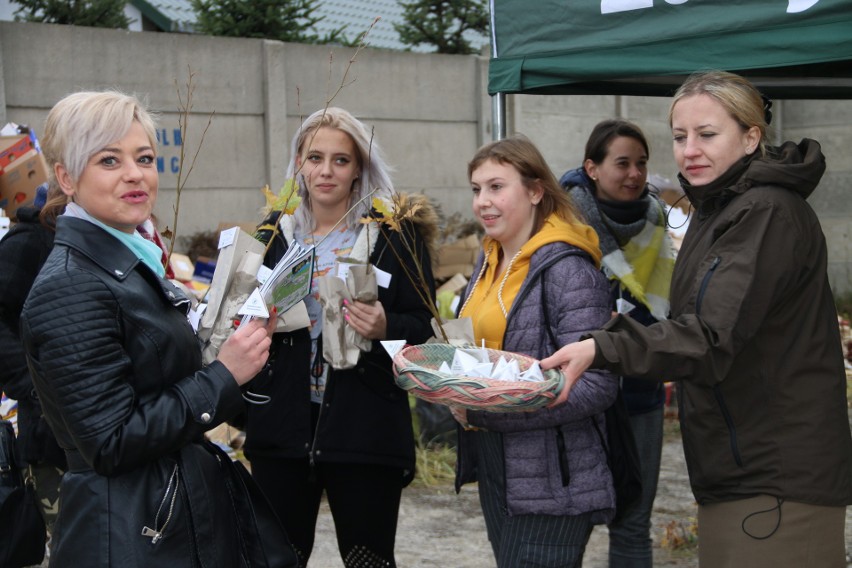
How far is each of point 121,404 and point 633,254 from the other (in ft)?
7.79

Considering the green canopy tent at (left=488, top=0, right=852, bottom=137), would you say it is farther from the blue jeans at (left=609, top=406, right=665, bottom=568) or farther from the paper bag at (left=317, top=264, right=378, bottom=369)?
the blue jeans at (left=609, top=406, right=665, bottom=568)

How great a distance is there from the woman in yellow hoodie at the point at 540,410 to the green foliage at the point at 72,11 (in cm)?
947

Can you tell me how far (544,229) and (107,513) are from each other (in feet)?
4.99

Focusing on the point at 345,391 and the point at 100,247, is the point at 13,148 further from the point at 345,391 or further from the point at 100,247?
the point at 100,247

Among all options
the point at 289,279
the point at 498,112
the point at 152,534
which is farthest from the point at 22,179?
the point at 152,534

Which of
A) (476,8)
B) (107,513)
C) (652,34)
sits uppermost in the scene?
(476,8)

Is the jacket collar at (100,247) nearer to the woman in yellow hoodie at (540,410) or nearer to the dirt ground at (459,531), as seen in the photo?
the woman in yellow hoodie at (540,410)

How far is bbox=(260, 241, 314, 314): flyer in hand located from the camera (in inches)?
96.5

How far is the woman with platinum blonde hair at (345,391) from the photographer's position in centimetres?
318

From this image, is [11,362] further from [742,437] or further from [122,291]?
[742,437]

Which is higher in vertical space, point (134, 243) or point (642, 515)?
point (134, 243)

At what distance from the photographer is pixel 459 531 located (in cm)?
516

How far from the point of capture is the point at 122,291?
212cm

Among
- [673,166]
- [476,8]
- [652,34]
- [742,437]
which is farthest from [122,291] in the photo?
[476,8]
